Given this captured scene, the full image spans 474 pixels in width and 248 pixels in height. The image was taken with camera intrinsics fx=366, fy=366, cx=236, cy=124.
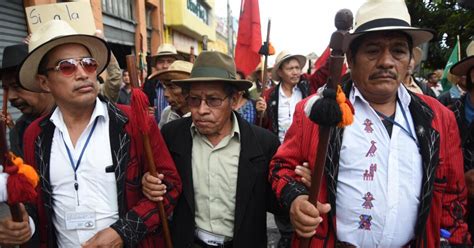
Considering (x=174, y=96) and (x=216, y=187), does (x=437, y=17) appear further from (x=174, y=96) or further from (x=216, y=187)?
(x=216, y=187)

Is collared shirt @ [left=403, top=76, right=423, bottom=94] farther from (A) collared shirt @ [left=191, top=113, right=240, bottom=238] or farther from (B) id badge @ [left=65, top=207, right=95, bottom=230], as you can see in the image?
(B) id badge @ [left=65, top=207, right=95, bottom=230]

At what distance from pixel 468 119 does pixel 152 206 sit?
2.22m

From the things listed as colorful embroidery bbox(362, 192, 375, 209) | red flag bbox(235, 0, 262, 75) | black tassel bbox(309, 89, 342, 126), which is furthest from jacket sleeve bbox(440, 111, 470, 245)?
red flag bbox(235, 0, 262, 75)

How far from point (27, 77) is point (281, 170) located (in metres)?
1.59

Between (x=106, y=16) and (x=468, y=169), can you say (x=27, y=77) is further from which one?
(x=106, y=16)

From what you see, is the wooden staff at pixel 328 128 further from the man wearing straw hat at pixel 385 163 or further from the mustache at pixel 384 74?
the mustache at pixel 384 74

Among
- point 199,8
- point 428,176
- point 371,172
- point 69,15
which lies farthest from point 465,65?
point 199,8

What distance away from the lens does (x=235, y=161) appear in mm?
2314

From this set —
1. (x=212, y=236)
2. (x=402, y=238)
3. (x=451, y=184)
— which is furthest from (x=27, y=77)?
(x=451, y=184)

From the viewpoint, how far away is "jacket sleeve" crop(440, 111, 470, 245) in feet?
6.33

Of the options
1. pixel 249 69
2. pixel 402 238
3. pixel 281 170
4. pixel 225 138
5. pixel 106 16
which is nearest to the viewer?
pixel 402 238

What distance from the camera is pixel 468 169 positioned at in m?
2.33

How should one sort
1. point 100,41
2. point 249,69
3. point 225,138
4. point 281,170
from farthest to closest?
point 249,69
point 225,138
point 100,41
point 281,170

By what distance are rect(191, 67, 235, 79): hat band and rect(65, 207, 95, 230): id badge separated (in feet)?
3.40
